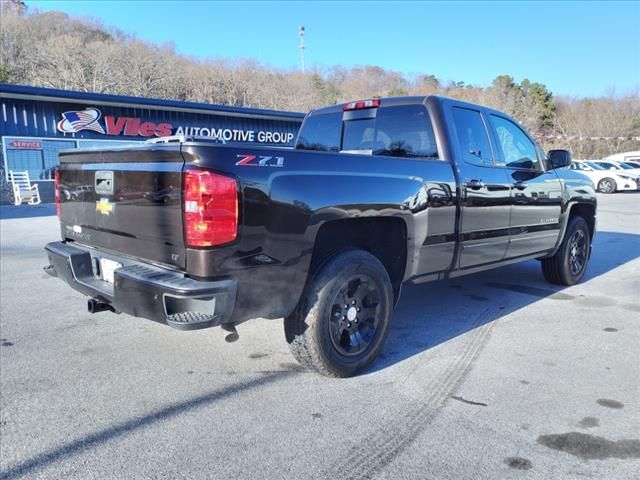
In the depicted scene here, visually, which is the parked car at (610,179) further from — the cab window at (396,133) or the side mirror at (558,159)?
the cab window at (396,133)

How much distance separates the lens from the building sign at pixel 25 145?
1948 cm

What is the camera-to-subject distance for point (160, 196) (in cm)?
281

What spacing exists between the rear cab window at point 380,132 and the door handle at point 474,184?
0.37 m

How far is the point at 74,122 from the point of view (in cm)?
2073

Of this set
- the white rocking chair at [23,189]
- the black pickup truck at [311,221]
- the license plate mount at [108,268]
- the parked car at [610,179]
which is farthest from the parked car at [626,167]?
the white rocking chair at [23,189]

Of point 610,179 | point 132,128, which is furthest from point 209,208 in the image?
point 610,179

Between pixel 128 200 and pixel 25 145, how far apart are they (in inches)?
795

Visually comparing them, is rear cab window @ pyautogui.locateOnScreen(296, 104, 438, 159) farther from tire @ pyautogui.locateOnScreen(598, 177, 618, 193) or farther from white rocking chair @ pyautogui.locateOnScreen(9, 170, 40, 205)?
tire @ pyautogui.locateOnScreen(598, 177, 618, 193)

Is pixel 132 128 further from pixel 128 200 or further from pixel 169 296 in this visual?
pixel 169 296

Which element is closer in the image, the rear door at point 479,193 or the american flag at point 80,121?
the rear door at point 479,193

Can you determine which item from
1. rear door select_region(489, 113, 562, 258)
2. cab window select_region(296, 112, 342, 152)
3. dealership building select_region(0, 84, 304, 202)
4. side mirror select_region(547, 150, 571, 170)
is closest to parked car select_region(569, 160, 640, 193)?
dealership building select_region(0, 84, 304, 202)

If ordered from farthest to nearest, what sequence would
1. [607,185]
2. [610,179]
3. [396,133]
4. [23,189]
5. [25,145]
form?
1. [607,185]
2. [610,179]
3. [25,145]
4. [23,189]
5. [396,133]

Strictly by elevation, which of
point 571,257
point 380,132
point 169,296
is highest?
point 380,132

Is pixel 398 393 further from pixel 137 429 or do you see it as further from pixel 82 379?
pixel 82 379
